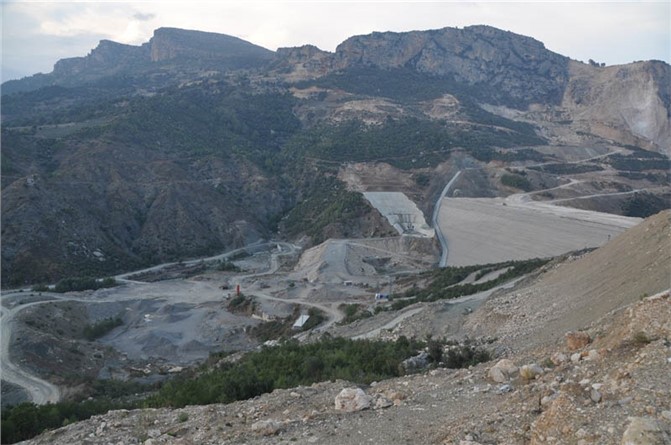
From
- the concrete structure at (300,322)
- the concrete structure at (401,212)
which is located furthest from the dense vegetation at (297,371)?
the concrete structure at (401,212)

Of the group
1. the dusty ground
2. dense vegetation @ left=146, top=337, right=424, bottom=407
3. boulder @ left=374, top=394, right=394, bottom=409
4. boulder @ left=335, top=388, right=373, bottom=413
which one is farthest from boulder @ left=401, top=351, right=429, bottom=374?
the dusty ground

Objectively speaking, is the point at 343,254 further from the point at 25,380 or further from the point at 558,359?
the point at 558,359

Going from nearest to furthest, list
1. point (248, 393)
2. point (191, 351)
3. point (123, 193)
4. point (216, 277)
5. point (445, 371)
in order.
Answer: point (445, 371) < point (248, 393) < point (191, 351) < point (216, 277) < point (123, 193)

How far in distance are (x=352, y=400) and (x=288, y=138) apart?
9693 centimetres

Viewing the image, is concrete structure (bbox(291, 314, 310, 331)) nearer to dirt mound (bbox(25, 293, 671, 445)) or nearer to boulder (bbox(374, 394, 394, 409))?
dirt mound (bbox(25, 293, 671, 445))

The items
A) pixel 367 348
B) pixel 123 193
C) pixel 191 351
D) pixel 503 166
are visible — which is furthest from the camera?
pixel 503 166

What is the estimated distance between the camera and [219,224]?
233 feet

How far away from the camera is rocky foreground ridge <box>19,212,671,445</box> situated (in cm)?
699

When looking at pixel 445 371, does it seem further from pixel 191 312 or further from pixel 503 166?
pixel 503 166

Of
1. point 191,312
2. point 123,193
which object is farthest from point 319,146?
point 191,312

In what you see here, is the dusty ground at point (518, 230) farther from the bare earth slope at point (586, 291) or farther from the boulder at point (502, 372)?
the boulder at point (502, 372)

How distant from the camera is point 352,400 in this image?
10.1 m

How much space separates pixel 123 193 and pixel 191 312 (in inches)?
1121

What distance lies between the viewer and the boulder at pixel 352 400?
32.6ft
